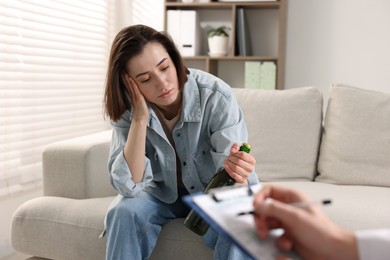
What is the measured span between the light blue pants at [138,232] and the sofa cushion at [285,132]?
2.39 feet

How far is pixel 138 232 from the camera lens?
5.57 feet

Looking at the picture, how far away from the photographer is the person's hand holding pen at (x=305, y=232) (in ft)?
2.42

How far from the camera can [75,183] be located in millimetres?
2109

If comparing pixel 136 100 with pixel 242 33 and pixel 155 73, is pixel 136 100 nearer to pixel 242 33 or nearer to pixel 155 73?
pixel 155 73

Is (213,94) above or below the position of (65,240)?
above

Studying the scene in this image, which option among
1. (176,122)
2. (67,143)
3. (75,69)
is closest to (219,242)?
(176,122)

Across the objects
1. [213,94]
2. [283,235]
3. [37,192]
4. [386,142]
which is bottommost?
[37,192]

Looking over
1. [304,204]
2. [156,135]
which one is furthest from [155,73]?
[304,204]

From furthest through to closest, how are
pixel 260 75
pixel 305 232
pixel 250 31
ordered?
pixel 250 31
pixel 260 75
pixel 305 232

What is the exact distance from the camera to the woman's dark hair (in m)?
1.73

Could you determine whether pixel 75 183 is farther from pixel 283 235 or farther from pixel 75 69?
pixel 283 235

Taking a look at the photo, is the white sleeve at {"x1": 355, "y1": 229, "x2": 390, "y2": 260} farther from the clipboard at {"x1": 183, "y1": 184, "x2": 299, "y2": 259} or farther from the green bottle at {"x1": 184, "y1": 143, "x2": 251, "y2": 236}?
the green bottle at {"x1": 184, "y1": 143, "x2": 251, "y2": 236}

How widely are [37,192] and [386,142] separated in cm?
183

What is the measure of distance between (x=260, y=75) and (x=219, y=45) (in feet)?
1.18
